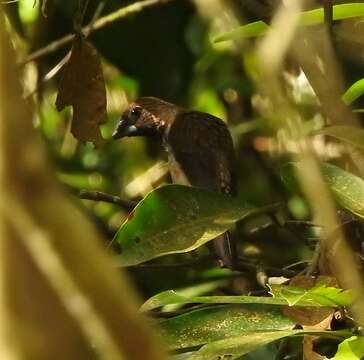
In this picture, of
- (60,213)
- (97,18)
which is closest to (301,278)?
(60,213)

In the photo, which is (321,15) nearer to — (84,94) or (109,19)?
(84,94)

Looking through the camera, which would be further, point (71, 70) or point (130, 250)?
point (71, 70)

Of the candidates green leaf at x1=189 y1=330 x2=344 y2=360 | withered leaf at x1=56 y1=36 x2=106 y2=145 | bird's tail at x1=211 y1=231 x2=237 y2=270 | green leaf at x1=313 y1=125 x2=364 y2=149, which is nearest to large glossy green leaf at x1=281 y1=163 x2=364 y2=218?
green leaf at x1=313 y1=125 x2=364 y2=149

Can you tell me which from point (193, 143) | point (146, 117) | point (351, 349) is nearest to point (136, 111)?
point (146, 117)

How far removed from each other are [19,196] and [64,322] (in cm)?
7

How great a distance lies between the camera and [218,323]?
1.96 m

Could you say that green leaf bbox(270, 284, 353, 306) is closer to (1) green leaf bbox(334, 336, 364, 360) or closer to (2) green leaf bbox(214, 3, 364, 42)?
(1) green leaf bbox(334, 336, 364, 360)

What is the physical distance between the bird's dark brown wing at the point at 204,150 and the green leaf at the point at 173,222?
1.89 feet

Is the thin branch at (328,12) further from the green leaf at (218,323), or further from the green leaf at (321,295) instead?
the green leaf at (218,323)

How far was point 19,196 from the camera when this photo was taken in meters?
0.60

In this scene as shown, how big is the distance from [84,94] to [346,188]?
2.47 ft

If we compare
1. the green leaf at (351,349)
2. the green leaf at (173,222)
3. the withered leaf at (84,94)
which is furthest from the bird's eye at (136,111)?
the green leaf at (351,349)

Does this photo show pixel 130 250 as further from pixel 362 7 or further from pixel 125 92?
pixel 125 92

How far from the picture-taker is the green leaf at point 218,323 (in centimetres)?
192
